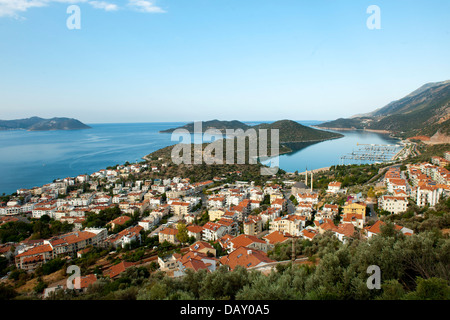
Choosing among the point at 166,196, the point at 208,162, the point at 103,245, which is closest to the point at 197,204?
the point at 166,196

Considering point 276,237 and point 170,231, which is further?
point 170,231

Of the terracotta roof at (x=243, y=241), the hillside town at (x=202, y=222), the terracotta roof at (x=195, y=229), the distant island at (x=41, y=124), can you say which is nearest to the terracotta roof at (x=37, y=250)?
the hillside town at (x=202, y=222)

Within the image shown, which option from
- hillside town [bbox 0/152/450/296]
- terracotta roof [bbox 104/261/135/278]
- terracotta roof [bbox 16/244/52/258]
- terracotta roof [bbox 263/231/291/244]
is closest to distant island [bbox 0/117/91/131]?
A: hillside town [bbox 0/152/450/296]

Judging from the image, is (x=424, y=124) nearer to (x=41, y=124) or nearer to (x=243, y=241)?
(x=243, y=241)

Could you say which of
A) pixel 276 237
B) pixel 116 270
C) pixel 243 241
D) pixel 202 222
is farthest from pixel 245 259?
pixel 202 222
